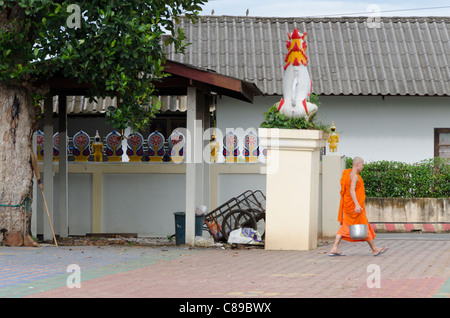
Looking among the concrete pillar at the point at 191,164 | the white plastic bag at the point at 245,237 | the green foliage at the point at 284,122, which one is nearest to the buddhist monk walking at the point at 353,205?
the green foliage at the point at 284,122

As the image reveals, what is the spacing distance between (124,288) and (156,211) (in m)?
7.37

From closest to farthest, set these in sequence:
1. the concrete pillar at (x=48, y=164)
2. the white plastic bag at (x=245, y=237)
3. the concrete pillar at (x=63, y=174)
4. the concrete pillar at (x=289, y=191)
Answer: the concrete pillar at (x=289, y=191) → the white plastic bag at (x=245, y=237) → the concrete pillar at (x=48, y=164) → the concrete pillar at (x=63, y=174)

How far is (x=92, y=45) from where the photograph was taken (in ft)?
40.3

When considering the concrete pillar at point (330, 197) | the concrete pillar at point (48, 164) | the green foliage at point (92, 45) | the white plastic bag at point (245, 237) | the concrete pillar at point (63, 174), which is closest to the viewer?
the green foliage at point (92, 45)

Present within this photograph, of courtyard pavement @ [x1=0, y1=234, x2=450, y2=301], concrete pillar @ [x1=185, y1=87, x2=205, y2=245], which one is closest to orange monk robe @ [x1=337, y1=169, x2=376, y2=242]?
courtyard pavement @ [x1=0, y1=234, x2=450, y2=301]

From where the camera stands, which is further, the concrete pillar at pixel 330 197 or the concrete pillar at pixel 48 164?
the concrete pillar at pixel 330 197

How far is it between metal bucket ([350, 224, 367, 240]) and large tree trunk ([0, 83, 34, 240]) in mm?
5537

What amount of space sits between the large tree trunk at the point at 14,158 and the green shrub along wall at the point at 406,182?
878 centimetres

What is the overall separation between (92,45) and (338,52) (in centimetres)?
1139

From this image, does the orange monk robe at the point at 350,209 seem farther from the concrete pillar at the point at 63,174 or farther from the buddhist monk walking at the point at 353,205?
the concrete pillar at the point at 63,174

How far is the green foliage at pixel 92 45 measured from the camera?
39.5 feet

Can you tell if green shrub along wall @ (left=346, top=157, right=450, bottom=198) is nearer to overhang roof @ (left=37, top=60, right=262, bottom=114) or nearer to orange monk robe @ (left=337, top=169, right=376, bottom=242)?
overhang roof @ (left=37, top=60, right=262, bottom=114)

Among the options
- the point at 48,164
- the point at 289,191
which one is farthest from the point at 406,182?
the point at 48,164
